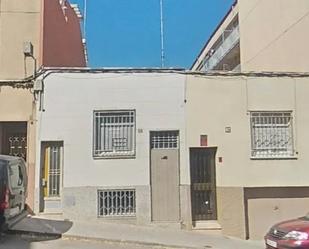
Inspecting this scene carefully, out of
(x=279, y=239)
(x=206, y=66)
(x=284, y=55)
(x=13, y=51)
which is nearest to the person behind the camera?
(x=279, y=239)

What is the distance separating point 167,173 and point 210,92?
2.64m

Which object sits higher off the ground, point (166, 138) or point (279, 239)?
point (166, 138)

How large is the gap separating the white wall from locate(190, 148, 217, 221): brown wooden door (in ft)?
1.39

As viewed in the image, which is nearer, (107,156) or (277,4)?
(107,156)

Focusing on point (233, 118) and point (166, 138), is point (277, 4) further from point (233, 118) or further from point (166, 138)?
point (166, 138)

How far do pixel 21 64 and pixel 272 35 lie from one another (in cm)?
902

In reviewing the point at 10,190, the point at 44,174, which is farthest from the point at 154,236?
the point at 10,190

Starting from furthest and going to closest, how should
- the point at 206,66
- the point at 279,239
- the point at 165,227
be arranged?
the point at 206,66 → the point at 165,227 → the point at 279,239

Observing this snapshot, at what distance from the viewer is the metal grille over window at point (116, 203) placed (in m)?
13.6

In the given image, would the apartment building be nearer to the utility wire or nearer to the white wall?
the white wall

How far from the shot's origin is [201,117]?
13859 mm

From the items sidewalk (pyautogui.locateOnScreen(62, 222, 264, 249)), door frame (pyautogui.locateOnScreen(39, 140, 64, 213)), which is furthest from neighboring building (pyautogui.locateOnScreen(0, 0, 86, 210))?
sidewalk (pyautogui.locateOnScreen(62, 222, 264, 249))

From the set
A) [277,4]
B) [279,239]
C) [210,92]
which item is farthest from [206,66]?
[279,239]

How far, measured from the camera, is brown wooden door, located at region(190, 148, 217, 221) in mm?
13898
